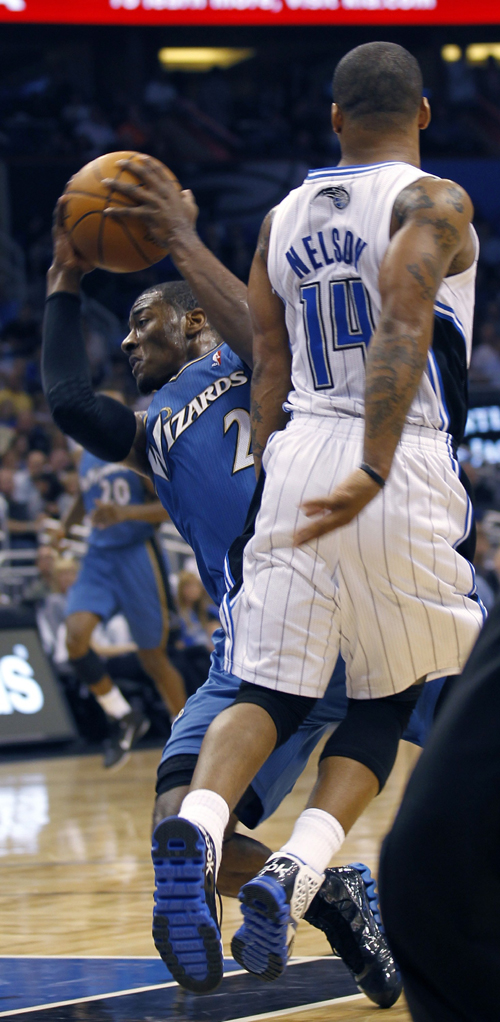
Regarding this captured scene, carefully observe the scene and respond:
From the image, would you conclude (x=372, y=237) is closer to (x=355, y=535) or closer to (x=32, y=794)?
(x=355, y=535)

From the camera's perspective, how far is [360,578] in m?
2.41

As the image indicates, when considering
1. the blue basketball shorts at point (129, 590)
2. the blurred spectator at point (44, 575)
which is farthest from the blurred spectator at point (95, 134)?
the blue basketball shorts at point (129, 590)

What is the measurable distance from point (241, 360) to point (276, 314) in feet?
1.82

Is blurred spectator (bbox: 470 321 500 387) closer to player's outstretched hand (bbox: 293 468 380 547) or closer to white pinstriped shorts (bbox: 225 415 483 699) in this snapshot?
white pinstriped shorts (bbox: 225 415 483 699)

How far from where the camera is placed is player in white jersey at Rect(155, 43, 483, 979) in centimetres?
232

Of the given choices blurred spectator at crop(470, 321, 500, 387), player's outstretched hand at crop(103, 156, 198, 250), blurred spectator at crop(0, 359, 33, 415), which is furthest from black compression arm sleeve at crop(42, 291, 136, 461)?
blurred spectator at crop(470, 321, 500, 387)

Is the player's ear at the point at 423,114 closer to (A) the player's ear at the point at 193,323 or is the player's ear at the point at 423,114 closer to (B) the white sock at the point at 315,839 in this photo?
(A) the player's ear at the point at 193,323

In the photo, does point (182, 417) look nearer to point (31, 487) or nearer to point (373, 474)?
point (373, 474)

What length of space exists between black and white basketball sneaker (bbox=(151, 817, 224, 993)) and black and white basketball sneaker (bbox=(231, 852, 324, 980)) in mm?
56

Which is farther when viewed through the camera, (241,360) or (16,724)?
(16,724)

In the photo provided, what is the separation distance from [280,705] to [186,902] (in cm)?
43

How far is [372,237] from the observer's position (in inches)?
95.3

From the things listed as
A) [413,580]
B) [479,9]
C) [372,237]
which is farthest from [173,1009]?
[479,9]

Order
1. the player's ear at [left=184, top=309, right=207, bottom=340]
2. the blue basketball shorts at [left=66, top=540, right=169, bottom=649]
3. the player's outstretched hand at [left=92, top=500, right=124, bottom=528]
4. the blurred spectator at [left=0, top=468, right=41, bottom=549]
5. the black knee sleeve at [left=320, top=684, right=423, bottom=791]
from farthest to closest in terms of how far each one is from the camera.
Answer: the blurred spectator at [left=0, top=468, right=41, bottom=549], the blue basketball shorts at [left=66, top=540, right=169, bottom=649], the player's outstretched hand at [left=92, top=500, right=124, bottom=528], the player's ear at [left=184, top=309, right=207, bottom=340], the black knee sleeve at [left=320, top=684, right=423, bottom=791]
